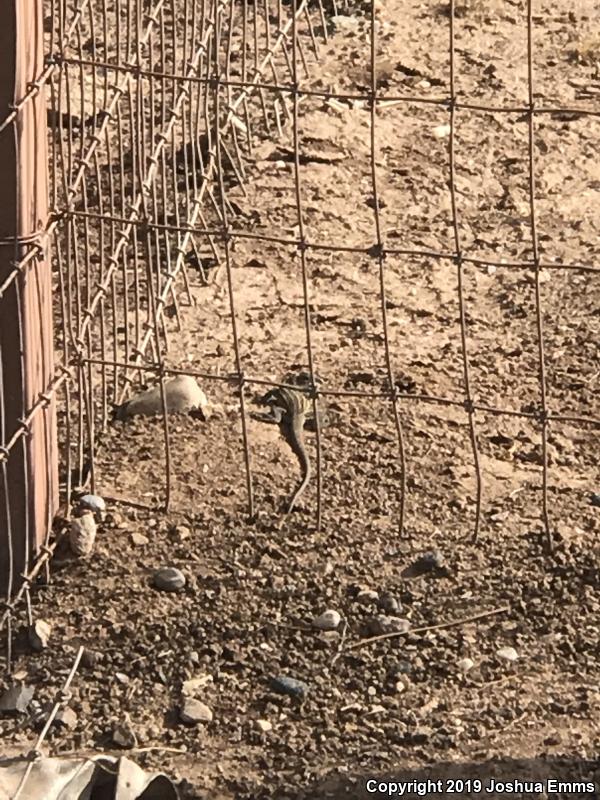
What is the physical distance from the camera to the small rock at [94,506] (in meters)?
4.28

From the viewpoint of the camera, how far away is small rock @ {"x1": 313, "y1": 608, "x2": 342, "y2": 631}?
3.94 metres

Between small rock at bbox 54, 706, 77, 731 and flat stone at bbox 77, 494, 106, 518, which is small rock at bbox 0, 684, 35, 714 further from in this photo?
flat stone at bbox 77, 494, 106, 518

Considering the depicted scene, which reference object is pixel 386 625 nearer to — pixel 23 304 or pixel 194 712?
pixel 194 712

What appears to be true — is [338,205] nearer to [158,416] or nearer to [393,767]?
[158,416]

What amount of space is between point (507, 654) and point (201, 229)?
4.21 ft

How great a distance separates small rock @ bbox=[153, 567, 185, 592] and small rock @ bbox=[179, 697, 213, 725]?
37cm

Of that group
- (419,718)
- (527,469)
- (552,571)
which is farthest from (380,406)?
(419,718)

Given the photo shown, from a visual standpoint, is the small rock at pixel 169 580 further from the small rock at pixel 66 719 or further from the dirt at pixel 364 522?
the small rock at pixel 66 719

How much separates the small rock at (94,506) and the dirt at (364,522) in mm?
31

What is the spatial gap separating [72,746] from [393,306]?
2.08 m

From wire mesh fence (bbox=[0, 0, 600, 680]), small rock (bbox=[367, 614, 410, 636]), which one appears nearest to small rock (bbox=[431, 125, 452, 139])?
wire mesh fence (bbox=[0, 0, 600, 680])
